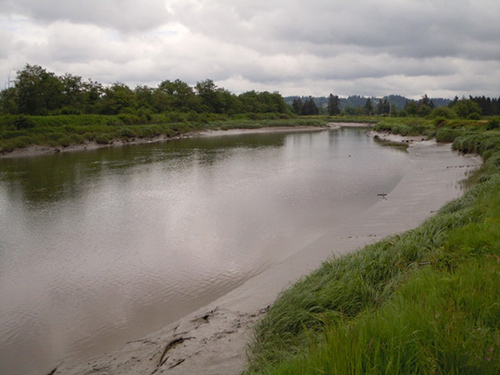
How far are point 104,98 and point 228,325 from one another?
64053mm

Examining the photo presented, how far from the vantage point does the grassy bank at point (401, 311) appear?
2.91 meters

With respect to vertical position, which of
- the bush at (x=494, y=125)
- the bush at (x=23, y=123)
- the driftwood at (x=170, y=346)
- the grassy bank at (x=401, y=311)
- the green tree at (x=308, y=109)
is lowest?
the driftwood at (x=170, y=346)

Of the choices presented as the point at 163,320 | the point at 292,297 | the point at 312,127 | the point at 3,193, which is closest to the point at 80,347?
the point at 163,320

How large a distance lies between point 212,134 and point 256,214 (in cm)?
5099

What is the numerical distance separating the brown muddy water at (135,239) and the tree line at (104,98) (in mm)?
26503

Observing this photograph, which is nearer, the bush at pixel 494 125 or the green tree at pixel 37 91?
the bush at pixel 494 125

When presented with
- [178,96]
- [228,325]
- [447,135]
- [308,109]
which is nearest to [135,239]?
[228,325]

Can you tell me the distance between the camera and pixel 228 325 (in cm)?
620

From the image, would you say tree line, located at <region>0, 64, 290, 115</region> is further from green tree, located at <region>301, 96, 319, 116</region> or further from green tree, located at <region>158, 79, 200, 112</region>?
green tree, located at <region>301, 96, 319, 116</region>

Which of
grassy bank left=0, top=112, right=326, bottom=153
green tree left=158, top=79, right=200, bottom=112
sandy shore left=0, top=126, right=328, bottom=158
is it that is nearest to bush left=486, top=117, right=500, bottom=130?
sandy shore left=0, top=126, right=328, bottom=158

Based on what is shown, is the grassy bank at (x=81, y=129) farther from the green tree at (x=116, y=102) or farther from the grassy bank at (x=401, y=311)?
the grassy bank at (x=401, y=311)

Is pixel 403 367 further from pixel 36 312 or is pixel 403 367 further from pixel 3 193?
pixel 3 193

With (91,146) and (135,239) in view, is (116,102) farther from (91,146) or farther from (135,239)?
(135,239)

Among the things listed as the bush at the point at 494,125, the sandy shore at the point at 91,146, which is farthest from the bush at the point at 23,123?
the bush at the point at 494,125
